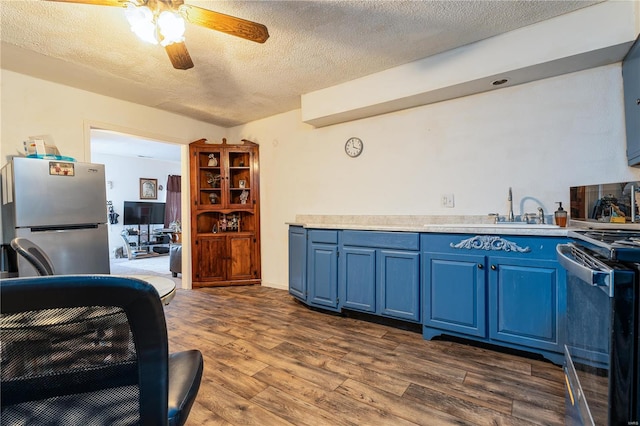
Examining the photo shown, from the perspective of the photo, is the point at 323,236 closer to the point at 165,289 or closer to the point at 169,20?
the point at 165,289

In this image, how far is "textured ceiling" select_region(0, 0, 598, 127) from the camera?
2020mm

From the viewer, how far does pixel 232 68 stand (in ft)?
9.23

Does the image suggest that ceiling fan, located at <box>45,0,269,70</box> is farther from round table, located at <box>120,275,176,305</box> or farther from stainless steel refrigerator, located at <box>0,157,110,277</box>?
stainless steel refrigerator, located at <box>0,157,110,277</box>

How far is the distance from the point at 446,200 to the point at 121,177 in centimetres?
805

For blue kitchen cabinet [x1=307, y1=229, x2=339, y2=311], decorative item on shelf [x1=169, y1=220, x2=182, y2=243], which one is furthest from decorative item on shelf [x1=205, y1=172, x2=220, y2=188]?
decorative item on shelf [x1=169, y1=220, x2=182, y2=243]

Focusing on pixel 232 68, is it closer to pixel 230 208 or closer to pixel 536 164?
pixel 230 208

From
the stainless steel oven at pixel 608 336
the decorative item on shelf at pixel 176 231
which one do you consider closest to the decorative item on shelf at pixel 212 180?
the decorative item on shelf at pixel 176 231

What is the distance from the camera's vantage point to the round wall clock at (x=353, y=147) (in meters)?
3.45

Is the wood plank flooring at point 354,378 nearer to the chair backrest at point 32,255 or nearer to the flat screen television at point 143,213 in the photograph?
the chair backrest at point 32,255

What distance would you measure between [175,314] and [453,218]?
3028mm

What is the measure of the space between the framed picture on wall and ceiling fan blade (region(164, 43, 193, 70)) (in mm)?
7155

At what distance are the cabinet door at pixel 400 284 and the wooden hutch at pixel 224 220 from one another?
2273 mm

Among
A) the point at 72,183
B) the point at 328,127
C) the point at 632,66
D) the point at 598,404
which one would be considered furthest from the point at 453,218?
the point at 72,183

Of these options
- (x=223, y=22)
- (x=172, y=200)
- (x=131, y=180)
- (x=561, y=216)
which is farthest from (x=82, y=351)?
(x=172, y=200)
